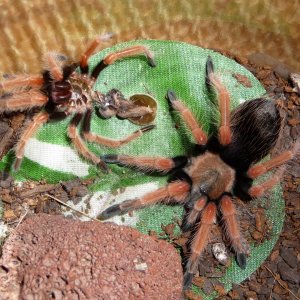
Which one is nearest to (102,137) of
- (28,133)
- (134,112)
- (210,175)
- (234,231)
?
(134,112)

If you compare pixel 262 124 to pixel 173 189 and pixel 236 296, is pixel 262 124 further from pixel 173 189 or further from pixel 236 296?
pixel 236 296

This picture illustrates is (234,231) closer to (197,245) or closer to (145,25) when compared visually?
(197,245)

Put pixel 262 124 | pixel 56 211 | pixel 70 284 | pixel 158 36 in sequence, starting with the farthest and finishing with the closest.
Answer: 1. pixel 158 36
2. pixel 56 211
3. pixel 262 124
4. pixel 70 284

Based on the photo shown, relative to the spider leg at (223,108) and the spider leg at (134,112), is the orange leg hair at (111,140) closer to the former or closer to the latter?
the spider leg at (134,112)

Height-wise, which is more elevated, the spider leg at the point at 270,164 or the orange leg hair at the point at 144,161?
the orange leg hair at the point at 144,161

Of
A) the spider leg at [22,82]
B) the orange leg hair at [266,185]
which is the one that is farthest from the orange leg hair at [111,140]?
the orange leg hair at [266,185]

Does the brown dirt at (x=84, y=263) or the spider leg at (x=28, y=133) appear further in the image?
the spider leg at (x=28, y=133)

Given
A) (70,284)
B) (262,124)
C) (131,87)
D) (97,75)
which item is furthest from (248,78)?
(70,284)
